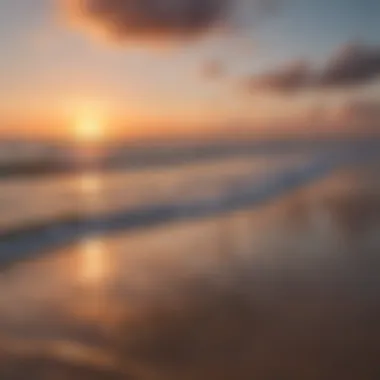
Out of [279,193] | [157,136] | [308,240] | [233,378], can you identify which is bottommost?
[233,378]

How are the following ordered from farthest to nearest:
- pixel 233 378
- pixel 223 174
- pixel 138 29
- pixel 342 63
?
pixel 223 174, pixel 342 63, pixel 138 29, pixel 233 378

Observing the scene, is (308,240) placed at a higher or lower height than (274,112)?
lower

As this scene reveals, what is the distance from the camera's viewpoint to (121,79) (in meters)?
1.29

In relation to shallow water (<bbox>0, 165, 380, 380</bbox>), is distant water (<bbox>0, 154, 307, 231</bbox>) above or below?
above

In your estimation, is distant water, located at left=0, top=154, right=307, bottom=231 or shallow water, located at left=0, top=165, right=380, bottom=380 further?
distant water, located at left=0, top=154, right=307, bottom=231

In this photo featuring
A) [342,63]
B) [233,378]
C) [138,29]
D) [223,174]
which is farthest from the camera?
[223,174]

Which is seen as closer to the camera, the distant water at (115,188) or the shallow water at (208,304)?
the shallow water at (208,304)

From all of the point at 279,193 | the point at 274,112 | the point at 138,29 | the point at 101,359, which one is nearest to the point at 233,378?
the point at 101,359

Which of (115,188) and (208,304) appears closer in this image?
(208,304)

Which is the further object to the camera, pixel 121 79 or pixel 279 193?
pixel 279 193

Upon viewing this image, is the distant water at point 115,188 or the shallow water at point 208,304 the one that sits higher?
the distant water at point 115,188

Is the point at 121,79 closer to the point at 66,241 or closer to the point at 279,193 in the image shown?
the point at 66,241

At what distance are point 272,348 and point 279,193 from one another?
885 mm

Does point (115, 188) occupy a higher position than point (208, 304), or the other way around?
point (115, 188)
